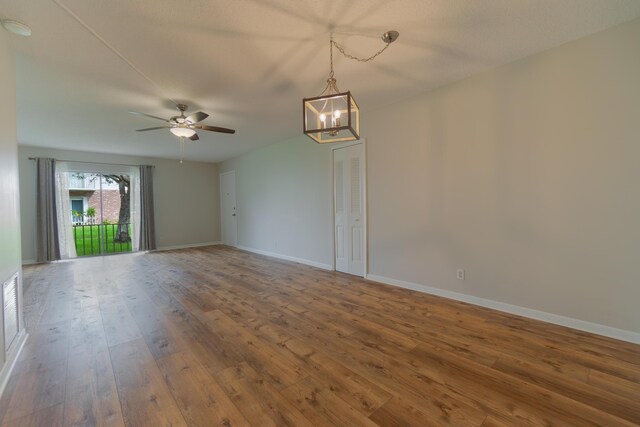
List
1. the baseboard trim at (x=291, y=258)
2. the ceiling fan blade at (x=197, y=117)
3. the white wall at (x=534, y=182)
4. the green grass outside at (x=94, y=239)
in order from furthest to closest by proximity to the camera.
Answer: the green grass outside at (x=94, y=239)
the baseboard trim at (x=291, y=258)
the ceiling fan blade at (x=197, y=117)
the white wall at (x=534, y=182)

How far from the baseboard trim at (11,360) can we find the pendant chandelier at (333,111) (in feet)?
8.42

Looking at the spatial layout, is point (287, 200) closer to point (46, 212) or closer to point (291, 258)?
point (291, 258)

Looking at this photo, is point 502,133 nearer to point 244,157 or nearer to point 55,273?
point 244,157

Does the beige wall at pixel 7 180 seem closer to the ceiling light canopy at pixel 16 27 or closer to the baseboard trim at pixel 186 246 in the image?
the ceiling light canopy at pixel 16 27

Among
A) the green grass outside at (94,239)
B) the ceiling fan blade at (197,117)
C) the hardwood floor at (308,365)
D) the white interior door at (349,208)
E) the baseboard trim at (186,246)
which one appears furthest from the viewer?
the baseboard trim at (186,246)

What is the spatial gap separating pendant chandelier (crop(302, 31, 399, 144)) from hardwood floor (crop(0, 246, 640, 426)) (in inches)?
66.4

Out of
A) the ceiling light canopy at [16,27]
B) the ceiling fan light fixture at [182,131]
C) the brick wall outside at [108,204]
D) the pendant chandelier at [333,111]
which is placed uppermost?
the ceiling light canopy at [16,27]

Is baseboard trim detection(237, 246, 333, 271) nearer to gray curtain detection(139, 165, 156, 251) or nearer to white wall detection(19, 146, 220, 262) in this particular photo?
white wall detection(19, 146, 220, 262)

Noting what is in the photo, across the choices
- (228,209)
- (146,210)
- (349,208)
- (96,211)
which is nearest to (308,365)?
(349,208)

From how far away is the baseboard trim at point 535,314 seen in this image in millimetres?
2197

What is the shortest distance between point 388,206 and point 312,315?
6.23ft

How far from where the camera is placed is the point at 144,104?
11.5 feet

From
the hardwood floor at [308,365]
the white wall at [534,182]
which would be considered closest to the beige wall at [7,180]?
the hardwood floor at [308,365]

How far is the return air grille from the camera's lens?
1866mm
